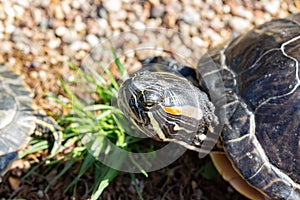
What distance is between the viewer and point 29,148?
363cm

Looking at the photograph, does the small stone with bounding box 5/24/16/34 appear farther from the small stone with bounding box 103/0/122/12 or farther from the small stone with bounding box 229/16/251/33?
the small stone with bounding box 229/16/251/33

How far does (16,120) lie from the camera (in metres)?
3.64

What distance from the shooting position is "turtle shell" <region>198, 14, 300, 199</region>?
118 inches

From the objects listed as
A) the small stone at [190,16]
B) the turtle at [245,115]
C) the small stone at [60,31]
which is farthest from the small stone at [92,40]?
the turtle at [245,115]

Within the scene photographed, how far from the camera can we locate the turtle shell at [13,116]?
11.6ft

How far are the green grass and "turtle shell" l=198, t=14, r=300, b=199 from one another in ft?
2.41

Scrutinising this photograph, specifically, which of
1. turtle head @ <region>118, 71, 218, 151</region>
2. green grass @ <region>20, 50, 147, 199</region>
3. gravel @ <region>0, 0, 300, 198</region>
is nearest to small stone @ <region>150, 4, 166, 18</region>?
gravel @ <region>0, 0, 300, 198</region>

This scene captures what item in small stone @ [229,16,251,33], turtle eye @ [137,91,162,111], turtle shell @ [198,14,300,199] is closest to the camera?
turtle eye @ [137,91,162,111]

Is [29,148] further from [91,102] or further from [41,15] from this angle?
[41,15]

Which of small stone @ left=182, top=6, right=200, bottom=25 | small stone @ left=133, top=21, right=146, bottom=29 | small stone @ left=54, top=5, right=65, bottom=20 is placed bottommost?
small stone @ left=182, top=6, right=200, bottom=25

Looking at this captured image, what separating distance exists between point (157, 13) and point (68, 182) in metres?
1.54

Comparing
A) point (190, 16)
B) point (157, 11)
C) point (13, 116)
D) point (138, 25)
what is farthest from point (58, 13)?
point (190, 16)

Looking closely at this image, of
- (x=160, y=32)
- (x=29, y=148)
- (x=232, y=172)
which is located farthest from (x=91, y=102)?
(x=232, y=172)

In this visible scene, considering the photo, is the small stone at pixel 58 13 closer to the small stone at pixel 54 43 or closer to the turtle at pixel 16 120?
the small stone at pixel 54 43
